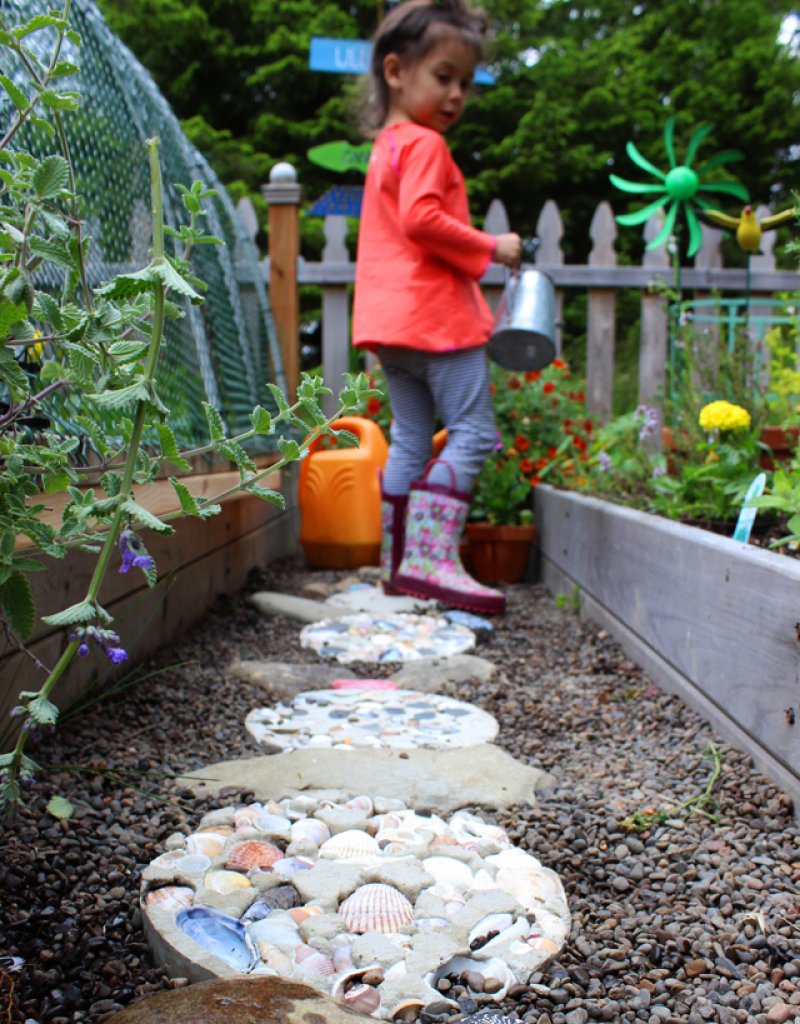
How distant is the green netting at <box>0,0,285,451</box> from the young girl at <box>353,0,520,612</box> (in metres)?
0.47

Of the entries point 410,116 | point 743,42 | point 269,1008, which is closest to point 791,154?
point 743,42

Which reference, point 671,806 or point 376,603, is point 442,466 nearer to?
point 376,603

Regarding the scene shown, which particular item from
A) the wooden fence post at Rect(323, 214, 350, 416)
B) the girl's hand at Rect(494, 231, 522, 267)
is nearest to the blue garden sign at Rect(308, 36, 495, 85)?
the wooden fence post at Rect(323, 214, 350, 416)

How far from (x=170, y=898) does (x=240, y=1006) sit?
26cm

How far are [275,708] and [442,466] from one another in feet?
4.15

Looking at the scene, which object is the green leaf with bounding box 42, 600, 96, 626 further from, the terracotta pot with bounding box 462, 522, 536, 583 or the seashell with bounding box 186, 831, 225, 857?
the terracotta pot with bounding box 462, 522, 536, 583

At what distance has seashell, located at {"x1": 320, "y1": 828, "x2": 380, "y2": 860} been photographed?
113cm

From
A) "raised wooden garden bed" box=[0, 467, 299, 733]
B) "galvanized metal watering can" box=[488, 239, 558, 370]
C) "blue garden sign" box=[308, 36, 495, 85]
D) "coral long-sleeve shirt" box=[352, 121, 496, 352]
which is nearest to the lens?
"raised wooden garden bed" box=[0, 467, 299, 733]

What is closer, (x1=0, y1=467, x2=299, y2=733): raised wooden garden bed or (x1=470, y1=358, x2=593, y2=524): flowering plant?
(x1=0, y1=467, x2=299, y2=733): raised wooden garden bed

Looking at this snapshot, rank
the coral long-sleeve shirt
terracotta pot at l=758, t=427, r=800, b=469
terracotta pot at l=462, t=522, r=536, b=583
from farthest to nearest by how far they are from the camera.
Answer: terracotta pot at l=462, t=522, r=536, b=583
the coral long-sleeve shirt
terracotta pot at l=758, t=427, r=800, b=469

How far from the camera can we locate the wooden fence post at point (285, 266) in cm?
402

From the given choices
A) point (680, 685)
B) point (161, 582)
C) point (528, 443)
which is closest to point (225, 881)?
point (680, 685)

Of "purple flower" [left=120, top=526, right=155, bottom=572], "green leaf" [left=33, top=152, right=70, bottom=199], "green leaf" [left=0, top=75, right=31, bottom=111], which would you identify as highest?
"green leaf" [left=0, top=75, right=31, bottom=111]

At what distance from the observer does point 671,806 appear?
4.40 feet
